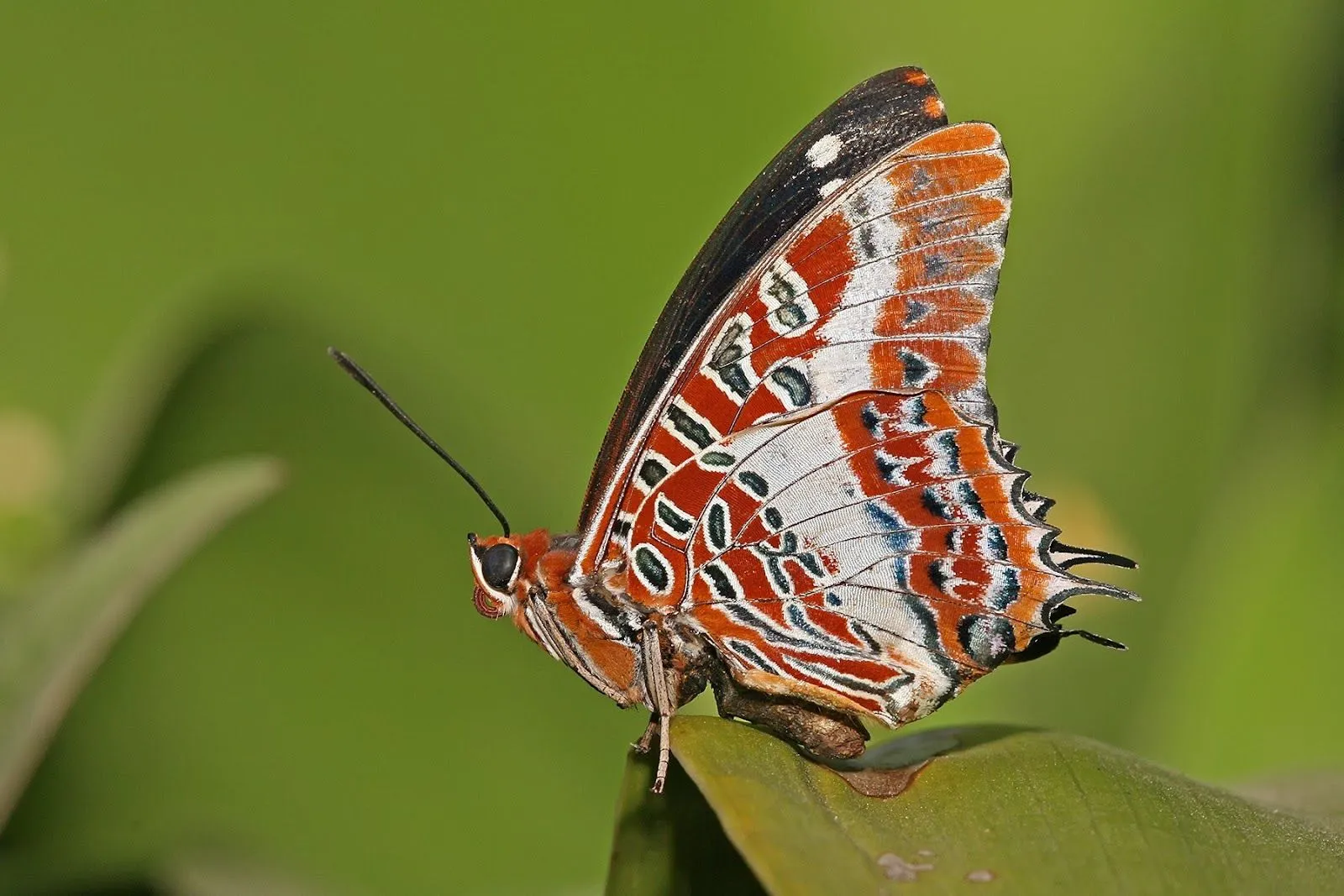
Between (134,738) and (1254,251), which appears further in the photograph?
(1254,251)

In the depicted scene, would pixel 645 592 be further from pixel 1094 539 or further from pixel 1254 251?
pixel 1254 251

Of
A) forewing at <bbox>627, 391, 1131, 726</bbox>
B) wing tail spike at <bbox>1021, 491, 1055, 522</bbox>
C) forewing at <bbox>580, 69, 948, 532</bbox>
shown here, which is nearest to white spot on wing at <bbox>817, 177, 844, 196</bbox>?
forewing at <bbox>580, 69, 948, 532</bbox>

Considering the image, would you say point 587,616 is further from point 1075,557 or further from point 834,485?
point 1075,557

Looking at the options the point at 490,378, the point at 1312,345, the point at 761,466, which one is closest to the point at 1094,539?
the point at 1312,345

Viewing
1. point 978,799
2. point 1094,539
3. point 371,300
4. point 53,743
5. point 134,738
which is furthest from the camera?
point 371,300

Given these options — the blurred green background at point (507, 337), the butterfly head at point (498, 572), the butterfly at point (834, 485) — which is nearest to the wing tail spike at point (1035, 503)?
the butterfly at point (834, 485)

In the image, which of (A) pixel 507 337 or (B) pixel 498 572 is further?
(A) pixel 507 337

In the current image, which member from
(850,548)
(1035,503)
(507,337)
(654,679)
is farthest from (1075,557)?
(507,337)
